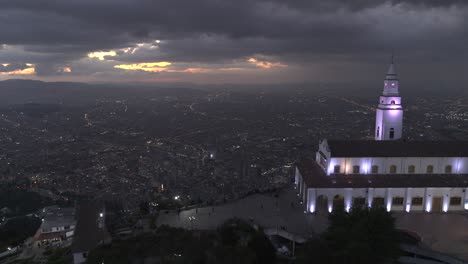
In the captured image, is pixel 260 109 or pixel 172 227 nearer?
pixel 172 227

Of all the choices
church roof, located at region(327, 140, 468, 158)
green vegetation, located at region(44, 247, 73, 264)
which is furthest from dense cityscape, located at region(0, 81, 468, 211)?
church roof, located at region(327, 140, 468, 158)

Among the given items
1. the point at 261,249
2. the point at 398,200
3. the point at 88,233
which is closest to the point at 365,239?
the point at 261,249

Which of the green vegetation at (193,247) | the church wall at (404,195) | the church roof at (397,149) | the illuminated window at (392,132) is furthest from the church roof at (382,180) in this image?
the green vegetation at (193,247)

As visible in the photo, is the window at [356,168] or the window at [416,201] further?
the window at [356,168]

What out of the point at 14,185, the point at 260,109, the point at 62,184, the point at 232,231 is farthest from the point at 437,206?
the point at 260,109

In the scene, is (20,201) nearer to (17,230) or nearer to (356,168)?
(17,230)

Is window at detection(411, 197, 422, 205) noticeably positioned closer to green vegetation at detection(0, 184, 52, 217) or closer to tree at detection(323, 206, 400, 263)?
tree at detection(323, 206, 400, 263)

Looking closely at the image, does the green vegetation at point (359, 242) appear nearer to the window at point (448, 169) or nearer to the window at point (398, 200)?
the window at point (398, 200)

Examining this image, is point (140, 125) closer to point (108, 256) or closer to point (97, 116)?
point (97, 116)
